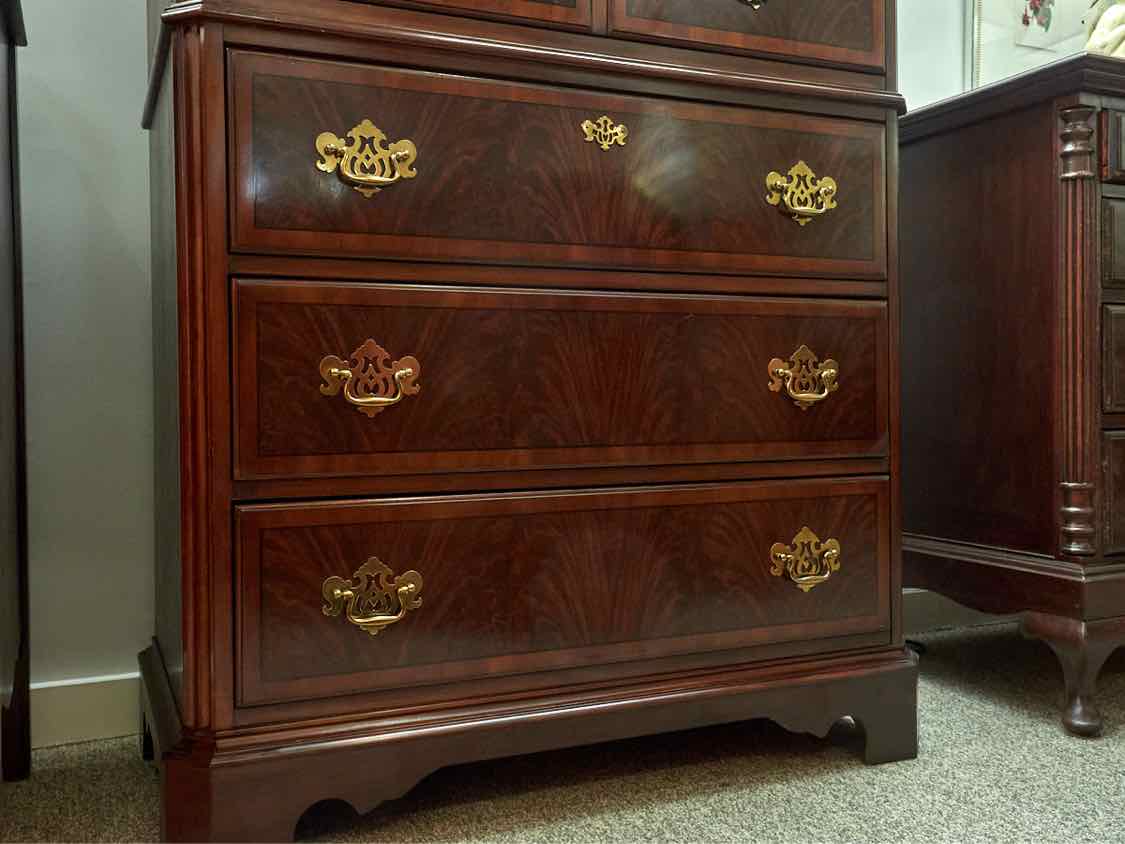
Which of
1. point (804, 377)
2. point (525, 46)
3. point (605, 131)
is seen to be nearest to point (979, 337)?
point (804, 377)

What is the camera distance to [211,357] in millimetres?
915

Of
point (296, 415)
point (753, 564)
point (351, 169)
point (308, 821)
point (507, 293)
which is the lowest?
point (308, 821)

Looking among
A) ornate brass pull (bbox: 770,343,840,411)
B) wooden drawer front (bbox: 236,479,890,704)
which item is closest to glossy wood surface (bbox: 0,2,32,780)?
wooden drawer front (bbox: 236,479,890,704)

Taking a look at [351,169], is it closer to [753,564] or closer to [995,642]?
[753,564]

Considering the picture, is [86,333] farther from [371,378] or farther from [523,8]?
[523,8]

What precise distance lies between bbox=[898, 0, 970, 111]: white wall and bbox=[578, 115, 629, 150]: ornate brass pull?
1097mm

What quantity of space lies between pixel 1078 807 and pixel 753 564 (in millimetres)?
452

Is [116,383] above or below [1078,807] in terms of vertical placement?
above

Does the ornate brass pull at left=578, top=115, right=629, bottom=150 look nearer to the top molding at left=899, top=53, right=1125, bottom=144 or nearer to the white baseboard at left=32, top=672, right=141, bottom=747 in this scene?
the top molding at left=899, top=53, right=1125, bottom=144

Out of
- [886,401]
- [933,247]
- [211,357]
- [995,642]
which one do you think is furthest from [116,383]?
[995,642]

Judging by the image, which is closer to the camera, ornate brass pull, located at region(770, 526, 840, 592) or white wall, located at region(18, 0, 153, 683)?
ornate brass pull, located at region(770, 526, 840, 592)

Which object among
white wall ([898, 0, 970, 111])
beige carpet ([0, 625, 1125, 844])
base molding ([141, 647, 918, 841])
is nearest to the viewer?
base molding ([141, 647, 918, 841])

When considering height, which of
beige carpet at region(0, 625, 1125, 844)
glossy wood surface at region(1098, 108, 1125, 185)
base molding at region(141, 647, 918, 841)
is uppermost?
glossy wood surface at region(1098, 108, 1125, 185)

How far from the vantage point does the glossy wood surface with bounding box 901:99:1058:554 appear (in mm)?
1391
